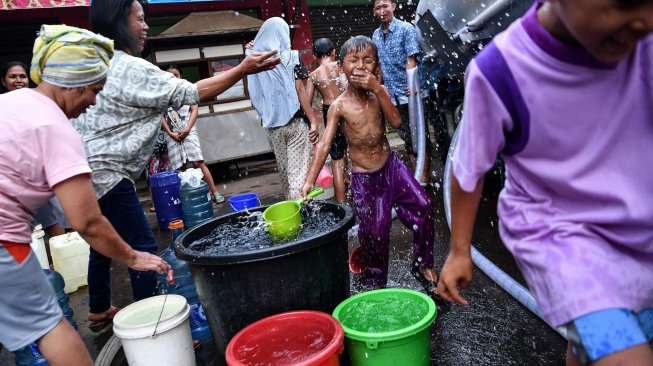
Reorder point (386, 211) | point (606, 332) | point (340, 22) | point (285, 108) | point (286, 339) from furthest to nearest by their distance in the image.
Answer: point (340, 22) < point (285, 108) < point (386, 211) < point (286, 339) < point (606, 332)

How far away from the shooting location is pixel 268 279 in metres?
2.41

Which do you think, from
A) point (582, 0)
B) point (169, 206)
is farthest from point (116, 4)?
point (169, 206)

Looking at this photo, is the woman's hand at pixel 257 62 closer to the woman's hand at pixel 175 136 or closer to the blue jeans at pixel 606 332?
the blue jeans at pixel 606 332

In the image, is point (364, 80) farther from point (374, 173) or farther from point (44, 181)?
point (44, 181)

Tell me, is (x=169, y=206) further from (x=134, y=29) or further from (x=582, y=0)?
(x=582, y=0)

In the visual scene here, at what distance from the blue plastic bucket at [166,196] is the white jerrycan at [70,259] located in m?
1.55

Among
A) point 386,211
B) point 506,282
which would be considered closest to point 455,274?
point 386,211

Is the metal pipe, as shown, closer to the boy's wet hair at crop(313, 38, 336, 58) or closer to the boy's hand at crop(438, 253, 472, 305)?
the boy's wet hair at crop(313, 38, 336, 58)

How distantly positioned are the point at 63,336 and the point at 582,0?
93.1 inches

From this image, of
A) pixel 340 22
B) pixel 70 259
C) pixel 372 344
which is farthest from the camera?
pixel 340 22

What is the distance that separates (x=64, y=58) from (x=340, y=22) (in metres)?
10.3

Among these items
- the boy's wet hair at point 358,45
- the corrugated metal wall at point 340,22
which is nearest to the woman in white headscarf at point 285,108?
the boy's wet hair at point 358,45

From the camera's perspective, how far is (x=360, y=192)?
10.9ft

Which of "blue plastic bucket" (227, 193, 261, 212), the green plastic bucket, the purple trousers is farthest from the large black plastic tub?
"blue plastic bucket" (227, 193, 261, 212)
